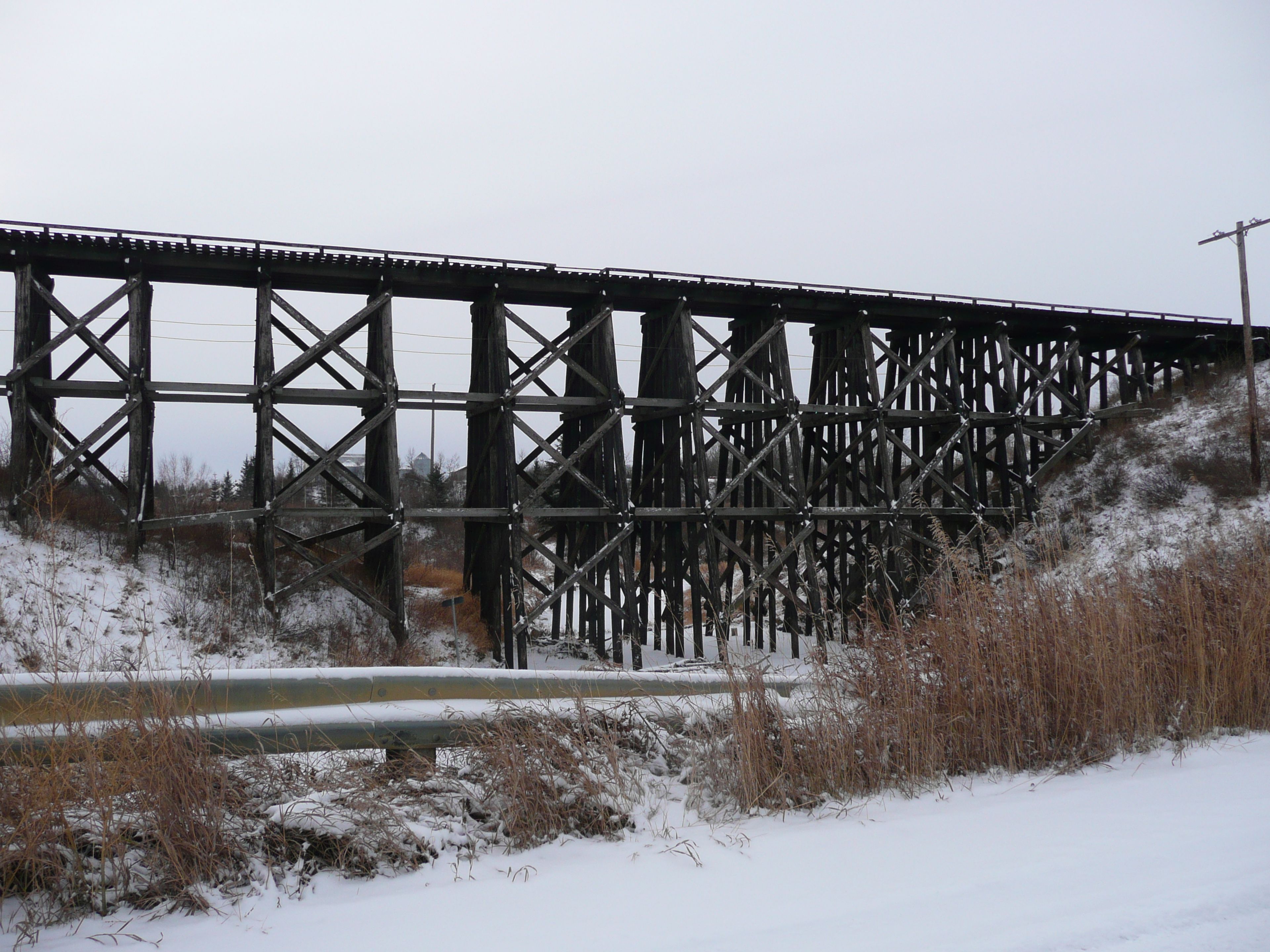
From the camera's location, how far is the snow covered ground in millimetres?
2371

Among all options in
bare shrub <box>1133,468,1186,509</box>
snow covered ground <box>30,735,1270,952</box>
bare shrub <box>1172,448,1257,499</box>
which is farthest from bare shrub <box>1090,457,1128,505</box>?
snow covered ground <box>30,735,1270,952</box>

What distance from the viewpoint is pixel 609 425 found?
12.1 metres

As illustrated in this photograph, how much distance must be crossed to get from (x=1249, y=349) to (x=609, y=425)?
1398 centimetres

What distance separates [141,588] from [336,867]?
886cm

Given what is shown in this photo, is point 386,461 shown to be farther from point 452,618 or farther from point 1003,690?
point 1003,690

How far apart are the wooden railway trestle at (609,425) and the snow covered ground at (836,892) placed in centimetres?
437

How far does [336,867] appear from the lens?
2.94 metres

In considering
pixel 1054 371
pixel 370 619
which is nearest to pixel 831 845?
Answer: pixel 370 619

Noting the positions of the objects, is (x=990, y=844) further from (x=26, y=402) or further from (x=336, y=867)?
(x=26, y=402)

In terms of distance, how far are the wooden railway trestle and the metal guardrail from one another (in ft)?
15.2

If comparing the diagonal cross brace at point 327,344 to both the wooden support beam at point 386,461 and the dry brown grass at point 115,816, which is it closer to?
the wooden support beam at point 386,461

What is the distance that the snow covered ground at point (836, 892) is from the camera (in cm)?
237

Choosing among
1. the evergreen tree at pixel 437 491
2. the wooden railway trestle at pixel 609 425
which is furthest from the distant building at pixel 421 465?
the wooden railway trestle at pixel 609 425

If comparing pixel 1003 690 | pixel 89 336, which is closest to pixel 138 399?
pixel 89 336
